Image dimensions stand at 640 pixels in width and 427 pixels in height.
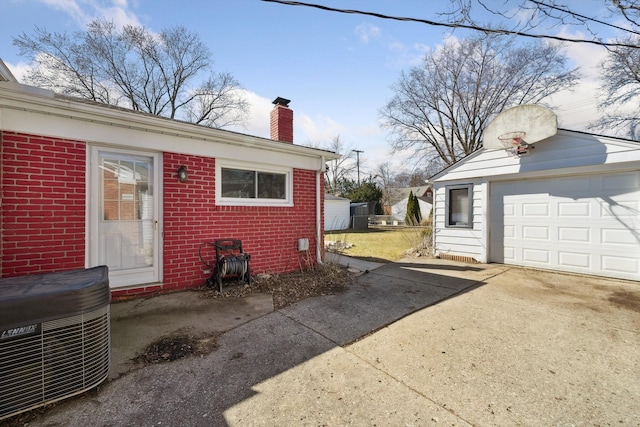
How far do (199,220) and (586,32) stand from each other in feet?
22.2

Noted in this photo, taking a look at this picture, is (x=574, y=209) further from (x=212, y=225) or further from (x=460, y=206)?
(x=212, y=225)

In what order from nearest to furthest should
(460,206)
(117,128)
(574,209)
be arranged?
(117,128) → (574,209) → (460,206)

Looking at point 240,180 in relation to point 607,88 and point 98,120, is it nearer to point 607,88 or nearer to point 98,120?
point 98,120

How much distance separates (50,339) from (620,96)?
22.3 meters

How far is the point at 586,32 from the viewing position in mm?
3963

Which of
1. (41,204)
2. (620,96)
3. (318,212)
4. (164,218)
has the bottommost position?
(164,218)

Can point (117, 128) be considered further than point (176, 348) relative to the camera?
Yes

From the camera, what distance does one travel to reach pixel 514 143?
6352mm

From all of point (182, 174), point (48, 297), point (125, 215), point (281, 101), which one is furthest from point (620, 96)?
point (48, 297)

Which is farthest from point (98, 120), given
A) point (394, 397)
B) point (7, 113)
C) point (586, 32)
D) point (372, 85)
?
point (586, 32)

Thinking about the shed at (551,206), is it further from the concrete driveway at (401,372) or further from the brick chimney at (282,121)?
the brick chimney at (282,121)

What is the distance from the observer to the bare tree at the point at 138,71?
48.5 feet

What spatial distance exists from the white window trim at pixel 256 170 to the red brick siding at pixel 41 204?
1.94 meters

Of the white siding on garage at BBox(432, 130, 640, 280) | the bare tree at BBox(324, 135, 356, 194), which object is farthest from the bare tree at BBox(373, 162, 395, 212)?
the white siding on garage at BBox(432, 130, 640, 280)
